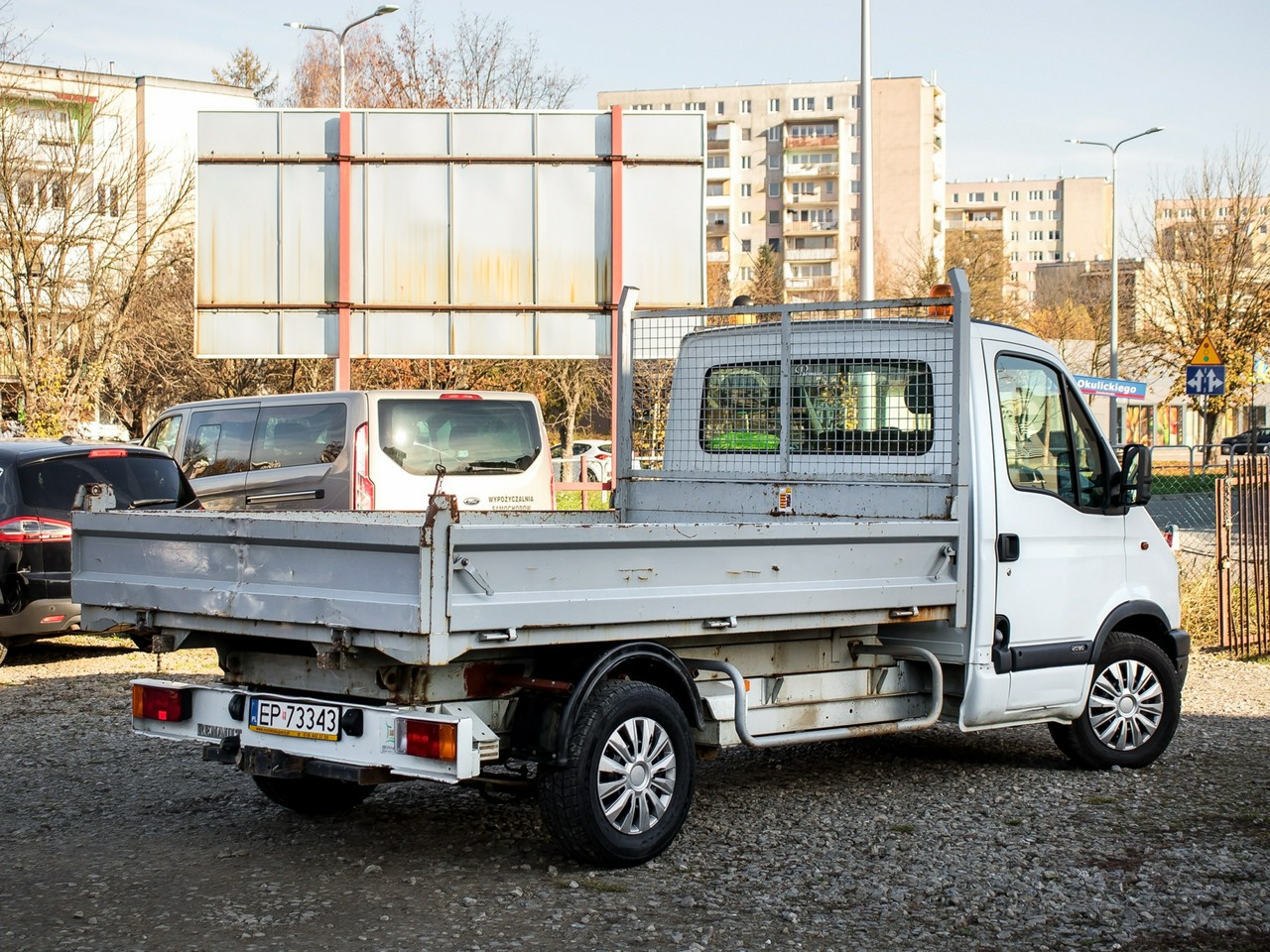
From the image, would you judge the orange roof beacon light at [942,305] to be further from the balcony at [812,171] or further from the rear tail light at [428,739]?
the balcony at [812,171]

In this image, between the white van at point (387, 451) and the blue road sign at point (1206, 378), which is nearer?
the white van at point (387, 451)

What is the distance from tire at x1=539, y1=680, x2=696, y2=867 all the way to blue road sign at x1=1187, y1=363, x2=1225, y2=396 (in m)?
16.5

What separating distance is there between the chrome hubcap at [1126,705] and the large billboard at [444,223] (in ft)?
37.7

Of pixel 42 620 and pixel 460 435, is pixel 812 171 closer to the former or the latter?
pixel 460 435

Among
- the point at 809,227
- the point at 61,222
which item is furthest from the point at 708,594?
the point at 809,227

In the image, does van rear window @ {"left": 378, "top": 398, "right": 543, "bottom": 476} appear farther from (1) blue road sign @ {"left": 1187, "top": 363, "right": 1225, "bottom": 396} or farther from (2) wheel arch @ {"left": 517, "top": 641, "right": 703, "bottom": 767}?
(1) blue road sign @ {"left": 1187, "top": 363, "right": 1225, "bottom": 396}

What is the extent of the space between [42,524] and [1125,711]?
25.2ft

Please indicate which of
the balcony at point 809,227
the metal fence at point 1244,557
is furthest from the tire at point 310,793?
the balcony at point 809,227

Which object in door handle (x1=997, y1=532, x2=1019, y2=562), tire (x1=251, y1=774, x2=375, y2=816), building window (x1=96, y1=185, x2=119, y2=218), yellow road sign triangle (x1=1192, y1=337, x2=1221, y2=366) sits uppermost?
building window (x1=96, y1=185, x2=119, y2=218)

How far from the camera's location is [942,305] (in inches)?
284

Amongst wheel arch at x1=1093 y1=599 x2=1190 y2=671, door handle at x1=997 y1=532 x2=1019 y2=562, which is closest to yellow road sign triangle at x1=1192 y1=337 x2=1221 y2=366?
wheel arch at x1=1093 y1=599 x2=1190 y2=671

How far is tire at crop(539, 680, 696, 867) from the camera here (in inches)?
218

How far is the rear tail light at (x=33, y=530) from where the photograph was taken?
1087 cm

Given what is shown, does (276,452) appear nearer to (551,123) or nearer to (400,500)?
(400,500)
